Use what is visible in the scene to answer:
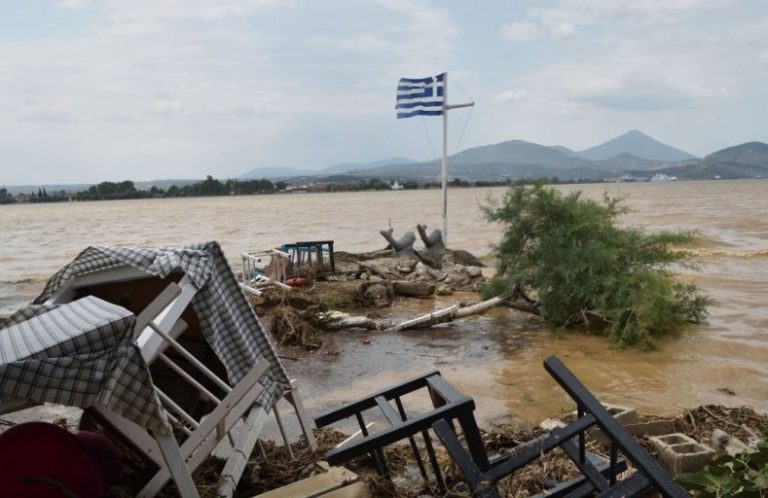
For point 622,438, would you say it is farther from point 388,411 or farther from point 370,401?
point 370,401

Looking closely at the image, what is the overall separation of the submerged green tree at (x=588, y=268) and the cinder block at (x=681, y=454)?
540 cm

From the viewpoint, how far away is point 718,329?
11883 millimetres

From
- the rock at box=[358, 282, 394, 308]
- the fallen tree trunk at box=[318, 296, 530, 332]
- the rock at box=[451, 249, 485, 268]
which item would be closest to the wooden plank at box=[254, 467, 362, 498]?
the fallen tree trunk at box=[318, 296, 530, 332]

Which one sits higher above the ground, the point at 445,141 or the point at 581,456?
the point at 445,141

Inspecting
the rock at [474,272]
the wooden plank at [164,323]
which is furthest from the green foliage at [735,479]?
the rock at [474,272]

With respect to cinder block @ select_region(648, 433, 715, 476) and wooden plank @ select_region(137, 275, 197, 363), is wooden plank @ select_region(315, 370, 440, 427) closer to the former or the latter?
wooden plank @ select_region(137, 275, 197, 363)

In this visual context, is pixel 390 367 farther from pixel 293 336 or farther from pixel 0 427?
pixel 0 427

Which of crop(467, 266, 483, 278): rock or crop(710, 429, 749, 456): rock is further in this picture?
crop(467, 266, 483, 278): rock

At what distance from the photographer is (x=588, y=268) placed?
38.2 ft

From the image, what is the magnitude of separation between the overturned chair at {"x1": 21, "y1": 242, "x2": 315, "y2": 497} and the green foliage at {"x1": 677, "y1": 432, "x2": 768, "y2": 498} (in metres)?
2.55

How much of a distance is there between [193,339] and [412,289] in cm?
945

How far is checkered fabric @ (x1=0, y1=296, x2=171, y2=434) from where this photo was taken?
3.07 m

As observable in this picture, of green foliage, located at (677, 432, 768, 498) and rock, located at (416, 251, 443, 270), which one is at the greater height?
green foliage, located at (677, 432, 768, 498)

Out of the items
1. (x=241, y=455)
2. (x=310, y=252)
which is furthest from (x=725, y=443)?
(x=310, y=252)
